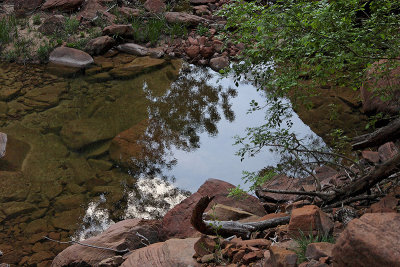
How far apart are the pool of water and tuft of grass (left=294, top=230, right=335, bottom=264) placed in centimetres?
290

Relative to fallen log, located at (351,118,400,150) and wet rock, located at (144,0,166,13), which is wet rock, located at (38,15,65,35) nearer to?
wet rock, located at (144,0,166,13)

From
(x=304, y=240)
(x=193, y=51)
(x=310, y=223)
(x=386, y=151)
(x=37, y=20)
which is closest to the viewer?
(x=304, y=240)

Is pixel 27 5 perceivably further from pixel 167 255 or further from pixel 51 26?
pixel 167 255

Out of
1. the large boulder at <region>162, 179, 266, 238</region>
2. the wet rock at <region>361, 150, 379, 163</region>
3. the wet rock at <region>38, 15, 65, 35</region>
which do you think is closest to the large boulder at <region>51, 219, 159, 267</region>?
the large boulder at <region>162, 179, 266, 238</region>

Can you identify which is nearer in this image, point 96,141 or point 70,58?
point 96,141

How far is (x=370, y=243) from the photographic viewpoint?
1984 millimetres

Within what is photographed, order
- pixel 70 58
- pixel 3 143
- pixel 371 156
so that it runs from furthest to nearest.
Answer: pixel 70 58 < pixel 3 143 < pixel 371 156

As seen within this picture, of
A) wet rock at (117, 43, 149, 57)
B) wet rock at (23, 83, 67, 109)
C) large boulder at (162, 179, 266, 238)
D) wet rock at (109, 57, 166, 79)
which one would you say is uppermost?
large boulder at (162, 179, 266, 238)

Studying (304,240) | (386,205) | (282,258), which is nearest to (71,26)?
(386,205)

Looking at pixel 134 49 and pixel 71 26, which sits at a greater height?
pixel 71 26

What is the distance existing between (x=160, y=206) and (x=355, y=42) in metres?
3.40

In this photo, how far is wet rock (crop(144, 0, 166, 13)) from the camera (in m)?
12.7

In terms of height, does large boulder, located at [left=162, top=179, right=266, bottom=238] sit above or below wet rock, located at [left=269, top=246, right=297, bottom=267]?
below

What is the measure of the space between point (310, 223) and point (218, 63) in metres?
7.96
